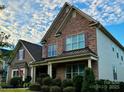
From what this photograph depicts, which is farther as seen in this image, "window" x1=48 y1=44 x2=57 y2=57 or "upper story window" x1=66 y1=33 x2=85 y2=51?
"window" x1=48 y1=44 x2=57 y2=57

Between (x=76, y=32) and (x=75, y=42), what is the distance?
3.80 feet

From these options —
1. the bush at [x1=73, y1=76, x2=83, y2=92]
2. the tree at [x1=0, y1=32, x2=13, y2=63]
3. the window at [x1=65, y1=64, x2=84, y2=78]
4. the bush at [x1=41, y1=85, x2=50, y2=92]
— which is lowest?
the bush at [x1=41, y1=85, x2=50, y2=92]

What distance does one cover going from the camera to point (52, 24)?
25.0 m

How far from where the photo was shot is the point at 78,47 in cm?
2147

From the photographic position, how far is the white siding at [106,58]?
804 inches

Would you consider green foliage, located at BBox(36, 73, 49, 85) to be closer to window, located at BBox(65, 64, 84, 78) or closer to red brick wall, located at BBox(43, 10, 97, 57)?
window, located at BBox(65, 64, 84, 78)

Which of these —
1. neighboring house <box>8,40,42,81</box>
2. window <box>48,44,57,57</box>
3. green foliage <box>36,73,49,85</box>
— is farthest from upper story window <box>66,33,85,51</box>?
neighboring house <box>8,40,42,81</box>

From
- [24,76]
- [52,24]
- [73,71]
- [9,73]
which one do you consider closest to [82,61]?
[73,71]

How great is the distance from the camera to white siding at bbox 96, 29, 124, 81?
804 inches

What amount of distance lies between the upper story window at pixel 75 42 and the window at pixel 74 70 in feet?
6.74

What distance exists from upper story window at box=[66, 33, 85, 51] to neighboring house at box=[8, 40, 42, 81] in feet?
25.5

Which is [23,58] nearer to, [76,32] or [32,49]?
[32,49]

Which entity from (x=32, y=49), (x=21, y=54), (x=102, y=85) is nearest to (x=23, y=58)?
(x=21, y=54)

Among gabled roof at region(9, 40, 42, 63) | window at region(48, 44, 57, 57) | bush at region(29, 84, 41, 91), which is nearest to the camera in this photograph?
bush at region(29, 84, 41, 91)
